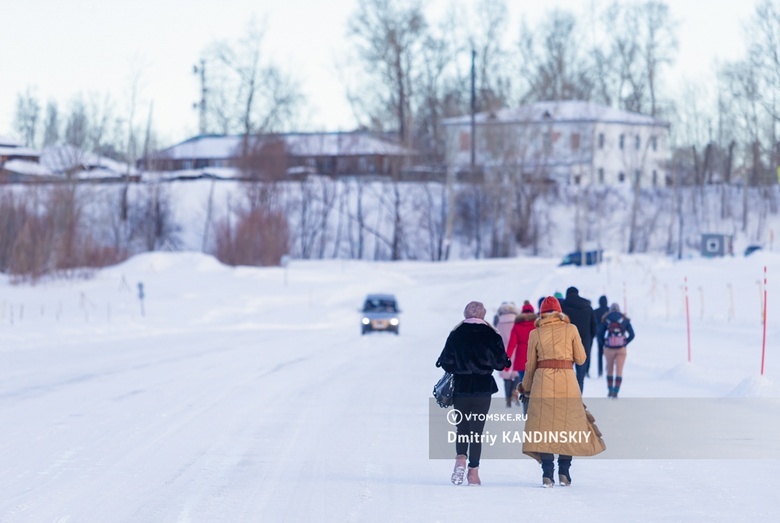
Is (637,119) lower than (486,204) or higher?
higher

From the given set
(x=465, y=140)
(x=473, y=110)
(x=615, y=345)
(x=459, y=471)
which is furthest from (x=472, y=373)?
(x=465, y=140)

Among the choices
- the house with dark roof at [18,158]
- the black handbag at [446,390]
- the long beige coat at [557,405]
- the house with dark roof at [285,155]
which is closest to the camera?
the long beige coat at [557,405]

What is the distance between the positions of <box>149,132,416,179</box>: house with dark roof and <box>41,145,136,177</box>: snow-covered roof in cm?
456

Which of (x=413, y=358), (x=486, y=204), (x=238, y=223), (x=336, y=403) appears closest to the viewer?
(x=336, y=403)

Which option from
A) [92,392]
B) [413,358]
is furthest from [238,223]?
[92,392]

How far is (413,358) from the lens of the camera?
28.7 meters

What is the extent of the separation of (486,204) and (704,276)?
45277mm

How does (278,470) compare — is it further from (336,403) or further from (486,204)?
(486,204)

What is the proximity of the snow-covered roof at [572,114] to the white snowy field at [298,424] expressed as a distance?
48.3 metres

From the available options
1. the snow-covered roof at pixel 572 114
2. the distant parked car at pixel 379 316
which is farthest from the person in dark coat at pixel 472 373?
the snow-covered roof at pixel 572 114

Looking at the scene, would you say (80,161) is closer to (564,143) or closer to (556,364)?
(564,143)

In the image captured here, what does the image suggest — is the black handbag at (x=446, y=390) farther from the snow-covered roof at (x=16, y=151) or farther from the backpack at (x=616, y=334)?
the snow-covered roof at (x=16, y=151)

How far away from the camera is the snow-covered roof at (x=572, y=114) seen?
307 feet

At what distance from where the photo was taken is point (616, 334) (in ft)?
62.7
